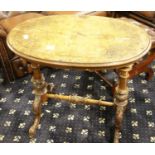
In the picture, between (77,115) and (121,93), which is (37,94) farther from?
(121,93)

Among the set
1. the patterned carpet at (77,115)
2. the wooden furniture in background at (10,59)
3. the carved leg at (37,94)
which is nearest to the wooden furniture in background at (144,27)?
the patterned carpet at (77,115)

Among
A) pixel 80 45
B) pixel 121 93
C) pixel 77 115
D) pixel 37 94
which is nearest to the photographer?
pixel 80 45

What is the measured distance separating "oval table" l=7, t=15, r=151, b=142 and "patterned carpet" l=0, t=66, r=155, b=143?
176 millimetres

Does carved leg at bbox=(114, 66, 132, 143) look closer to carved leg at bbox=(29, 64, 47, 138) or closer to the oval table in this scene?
the oval table

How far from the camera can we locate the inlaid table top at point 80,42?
63.6 inches

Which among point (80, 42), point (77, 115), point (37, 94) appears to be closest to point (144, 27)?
point (80, 42)

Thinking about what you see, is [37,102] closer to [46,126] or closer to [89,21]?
[46,126]

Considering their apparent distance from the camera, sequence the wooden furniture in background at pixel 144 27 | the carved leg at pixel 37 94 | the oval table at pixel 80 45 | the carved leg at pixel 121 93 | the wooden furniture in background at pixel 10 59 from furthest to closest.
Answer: the wooden furniture in background at pixel 10 59 < the wooden furniture in background at pixel 144 27 < the carved leg at pixel 37 94 < the carved leg at pixel 121 93 < the oval table at pixel 80 45

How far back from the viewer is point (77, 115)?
253cm

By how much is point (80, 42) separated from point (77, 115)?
102cm

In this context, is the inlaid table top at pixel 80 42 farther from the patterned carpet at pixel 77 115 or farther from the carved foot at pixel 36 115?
the patterned carpet at pixel 77 115

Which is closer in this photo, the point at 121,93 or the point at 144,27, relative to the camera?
the point at 121,93

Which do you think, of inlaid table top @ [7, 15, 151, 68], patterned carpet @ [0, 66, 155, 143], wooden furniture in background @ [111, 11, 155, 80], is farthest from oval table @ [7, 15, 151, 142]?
wooden furniture in background @ [111, 11, 155, 80]

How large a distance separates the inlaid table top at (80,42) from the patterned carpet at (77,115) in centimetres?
93
